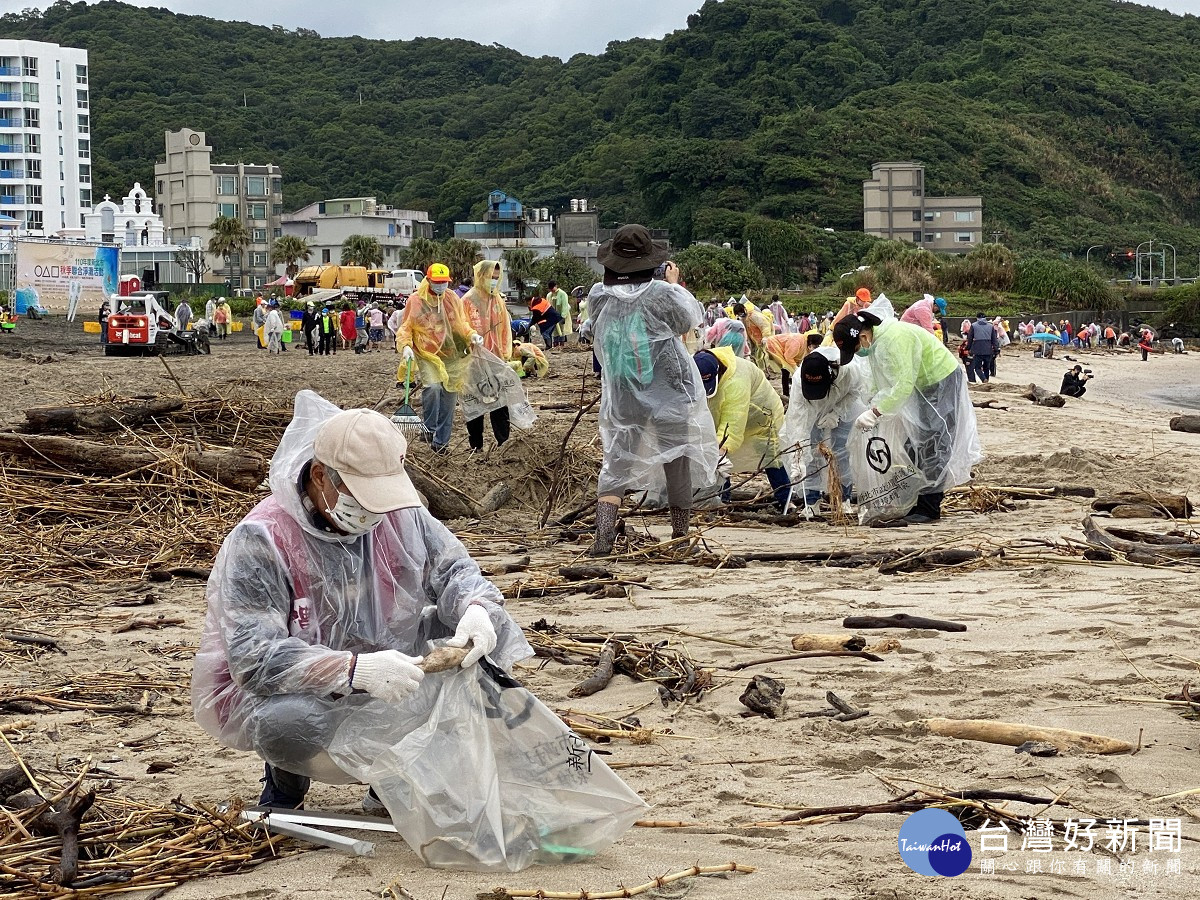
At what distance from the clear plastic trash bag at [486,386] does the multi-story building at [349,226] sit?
78.4 m

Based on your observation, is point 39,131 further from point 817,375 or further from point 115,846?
point 115,846

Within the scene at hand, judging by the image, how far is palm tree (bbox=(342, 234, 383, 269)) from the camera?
81.0 metres

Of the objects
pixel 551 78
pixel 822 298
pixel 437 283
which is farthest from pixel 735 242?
pixel 437 283

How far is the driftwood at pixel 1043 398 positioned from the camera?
18.9m

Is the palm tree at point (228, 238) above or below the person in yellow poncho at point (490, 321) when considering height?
above

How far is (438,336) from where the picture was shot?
33.5 ft

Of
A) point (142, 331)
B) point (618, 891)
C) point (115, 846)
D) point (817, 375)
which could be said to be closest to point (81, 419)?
point (817, 375)

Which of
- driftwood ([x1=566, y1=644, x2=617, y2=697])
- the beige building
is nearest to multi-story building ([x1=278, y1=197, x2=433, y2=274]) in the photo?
the beige building

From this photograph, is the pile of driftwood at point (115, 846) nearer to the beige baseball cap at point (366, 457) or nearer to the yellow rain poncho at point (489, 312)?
the beige baseball cap at point (366, 457)

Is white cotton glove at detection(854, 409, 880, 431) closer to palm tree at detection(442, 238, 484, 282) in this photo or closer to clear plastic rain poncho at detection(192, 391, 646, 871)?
clear plastic rain poncho at detection(192, 391, 646, 871)

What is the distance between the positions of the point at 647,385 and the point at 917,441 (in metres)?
1.81

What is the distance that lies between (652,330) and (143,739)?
3830 millimetres

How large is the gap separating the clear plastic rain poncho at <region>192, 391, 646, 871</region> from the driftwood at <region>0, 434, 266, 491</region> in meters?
4.72

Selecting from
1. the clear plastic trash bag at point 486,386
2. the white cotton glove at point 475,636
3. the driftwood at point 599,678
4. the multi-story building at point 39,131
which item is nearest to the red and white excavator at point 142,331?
the clear plastic trash bag at point 486,386
